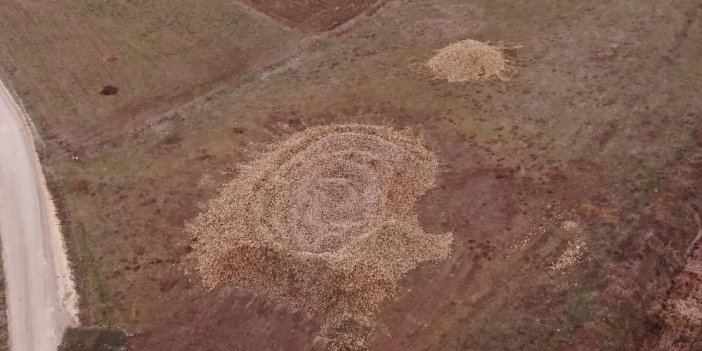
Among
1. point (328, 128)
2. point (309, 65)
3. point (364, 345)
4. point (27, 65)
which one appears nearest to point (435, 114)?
point (328, 128)

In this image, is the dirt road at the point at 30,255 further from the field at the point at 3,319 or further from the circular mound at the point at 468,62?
the circular mound at the point at 468,62

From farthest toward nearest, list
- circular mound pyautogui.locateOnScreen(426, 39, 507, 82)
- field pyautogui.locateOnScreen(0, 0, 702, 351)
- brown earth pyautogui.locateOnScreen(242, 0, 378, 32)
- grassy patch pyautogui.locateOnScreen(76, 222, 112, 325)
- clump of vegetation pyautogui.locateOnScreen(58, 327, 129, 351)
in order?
brown earth pyautogui.locateOnScreen(242, 0, 378, 32) < circular mound pyautogui.locateOnScreen(426, 39, 507, 82) < grassy patch pyautogui.locateOnScreen(76, 222, 112, 325) < field pyautogui.locateOnScreen(0, 0, 702, 351) < clump of vegetation pyautogui.locateOnScreen(58, 327, 129, 351)

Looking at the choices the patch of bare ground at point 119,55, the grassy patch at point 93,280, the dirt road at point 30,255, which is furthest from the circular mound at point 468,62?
the dirt road at point 30,255

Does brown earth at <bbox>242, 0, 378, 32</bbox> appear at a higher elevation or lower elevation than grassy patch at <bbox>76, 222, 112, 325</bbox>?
higher

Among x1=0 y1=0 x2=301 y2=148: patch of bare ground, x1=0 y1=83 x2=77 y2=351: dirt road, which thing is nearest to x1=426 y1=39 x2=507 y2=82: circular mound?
x1=0 y1=0 x2=301 y2=148: patch of bare ground

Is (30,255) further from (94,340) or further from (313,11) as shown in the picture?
(313,11)

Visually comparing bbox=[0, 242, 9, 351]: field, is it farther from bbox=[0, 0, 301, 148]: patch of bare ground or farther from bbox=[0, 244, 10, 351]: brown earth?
bbox=[0, 0, 301, 148]: patch of bare ground
